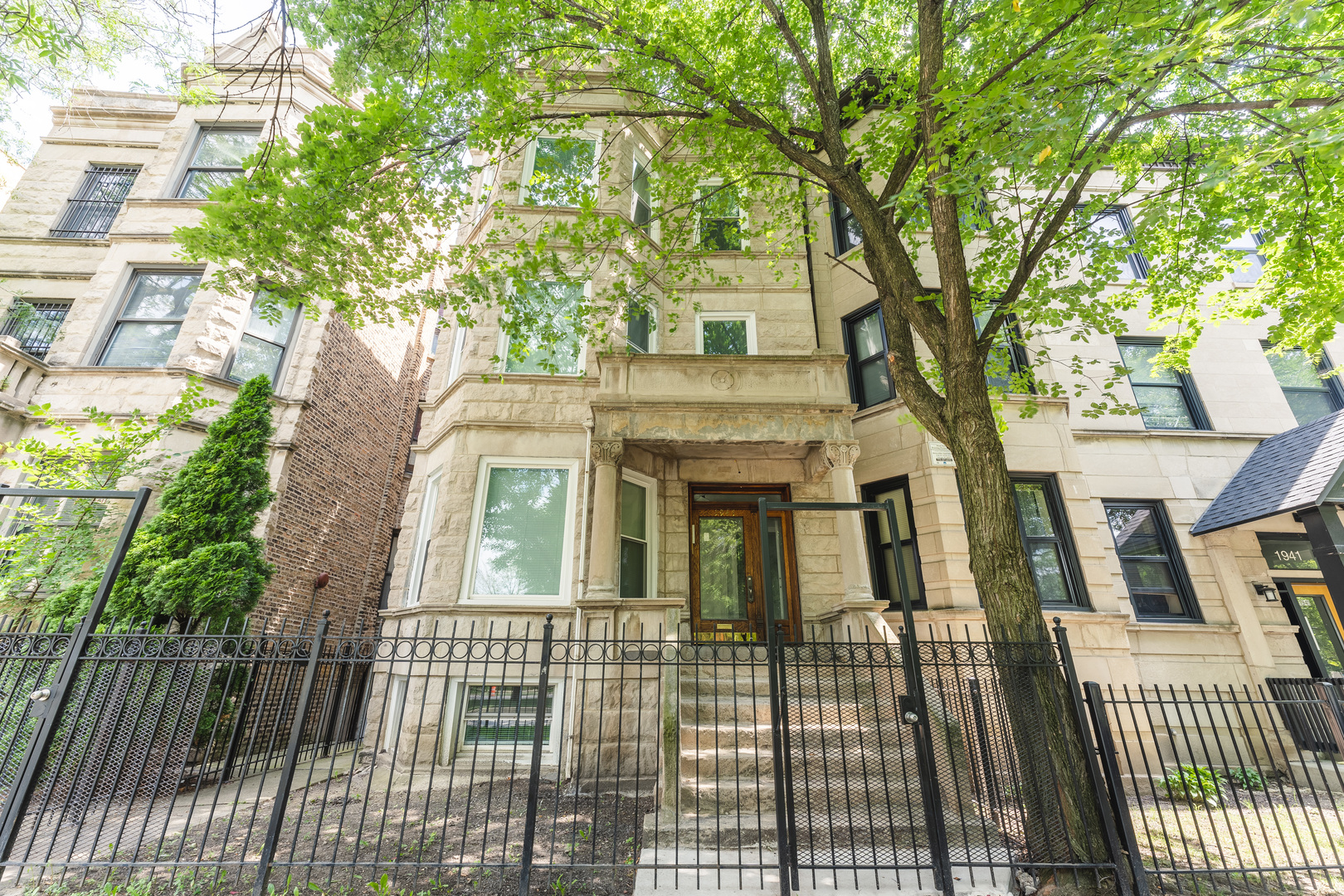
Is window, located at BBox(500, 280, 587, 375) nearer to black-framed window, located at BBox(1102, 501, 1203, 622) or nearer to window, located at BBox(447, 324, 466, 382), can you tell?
window, located at BBox(447, 324, 466, 382)

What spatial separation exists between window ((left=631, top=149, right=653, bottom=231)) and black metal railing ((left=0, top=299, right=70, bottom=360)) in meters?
12.7

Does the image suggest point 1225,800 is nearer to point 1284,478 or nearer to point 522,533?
point 1284,478

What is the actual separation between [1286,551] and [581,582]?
12488mm

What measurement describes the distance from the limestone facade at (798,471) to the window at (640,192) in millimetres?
348

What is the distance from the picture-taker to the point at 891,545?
962cm

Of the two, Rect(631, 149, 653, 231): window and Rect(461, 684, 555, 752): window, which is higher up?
Rect(631, 149, 653, 231): window

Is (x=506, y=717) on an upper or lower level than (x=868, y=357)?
lower

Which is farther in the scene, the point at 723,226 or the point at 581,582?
the point at 723,226

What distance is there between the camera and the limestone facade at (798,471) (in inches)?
322

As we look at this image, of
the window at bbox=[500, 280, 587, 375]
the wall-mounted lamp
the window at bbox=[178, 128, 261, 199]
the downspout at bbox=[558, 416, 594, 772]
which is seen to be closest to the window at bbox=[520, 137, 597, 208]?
the window at bbox=[500, 280, 587, 375]

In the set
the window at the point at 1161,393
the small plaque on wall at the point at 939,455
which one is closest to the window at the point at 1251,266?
the window at the point at 1161,393

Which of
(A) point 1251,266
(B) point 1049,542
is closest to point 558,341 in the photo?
(B) point 1049,542

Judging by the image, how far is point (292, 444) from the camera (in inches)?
404

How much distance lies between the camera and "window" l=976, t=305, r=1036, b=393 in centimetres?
720
